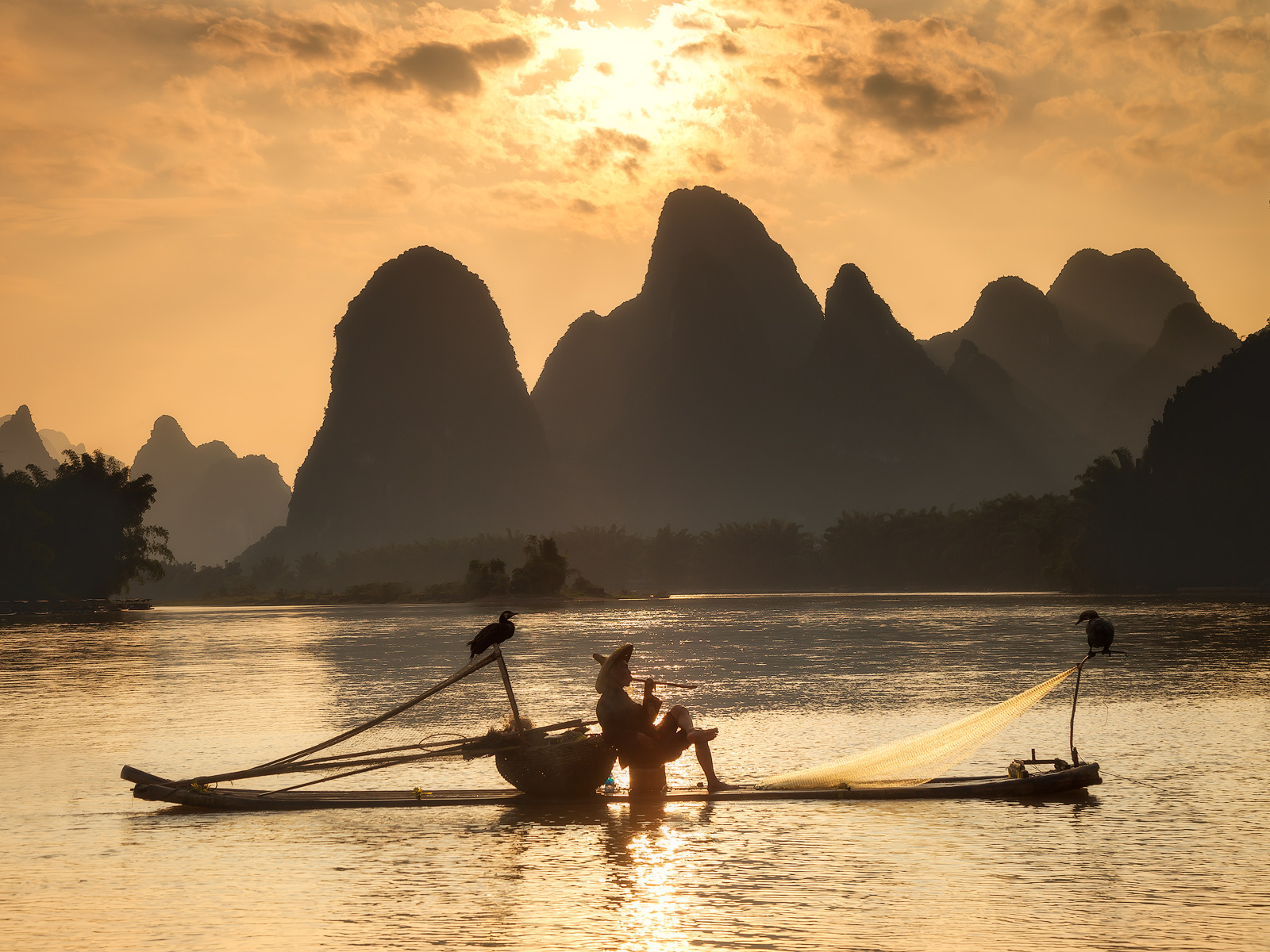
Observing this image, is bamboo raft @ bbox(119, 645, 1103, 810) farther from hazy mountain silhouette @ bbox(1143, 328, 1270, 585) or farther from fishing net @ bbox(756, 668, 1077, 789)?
hazy mountain silhouette @ bbox(1143, 328, 1270, 585)

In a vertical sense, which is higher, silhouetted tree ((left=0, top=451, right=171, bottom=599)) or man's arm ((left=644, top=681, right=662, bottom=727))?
silhouetted tree ((left=0, top=451, right=171, bottom=599))

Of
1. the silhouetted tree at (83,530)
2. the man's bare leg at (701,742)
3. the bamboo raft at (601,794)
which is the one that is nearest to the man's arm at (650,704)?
the man's bare leg at (701,742)

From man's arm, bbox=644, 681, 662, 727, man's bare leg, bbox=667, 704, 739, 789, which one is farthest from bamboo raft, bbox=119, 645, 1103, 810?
man's arm, bbox=644, 681, 662, 727

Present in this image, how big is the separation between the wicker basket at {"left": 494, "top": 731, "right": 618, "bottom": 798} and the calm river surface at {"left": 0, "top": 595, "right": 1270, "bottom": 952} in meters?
0.31

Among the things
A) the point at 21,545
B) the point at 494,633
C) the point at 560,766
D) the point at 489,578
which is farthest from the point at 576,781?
the point at 489,578

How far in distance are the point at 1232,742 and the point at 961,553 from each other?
10538 cm

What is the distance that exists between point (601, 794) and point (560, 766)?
2.11 feet

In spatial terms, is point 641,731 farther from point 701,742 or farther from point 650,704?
point 701,742

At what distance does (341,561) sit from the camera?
16625 cm

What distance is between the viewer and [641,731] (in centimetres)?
1300

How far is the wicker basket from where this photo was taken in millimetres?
13016

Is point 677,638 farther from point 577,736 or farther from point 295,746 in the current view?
point 577,736

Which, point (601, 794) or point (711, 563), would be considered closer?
point (601, 794)

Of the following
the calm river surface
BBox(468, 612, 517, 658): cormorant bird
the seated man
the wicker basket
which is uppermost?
BBox(468, 612, 517, 658): cormorant bird
